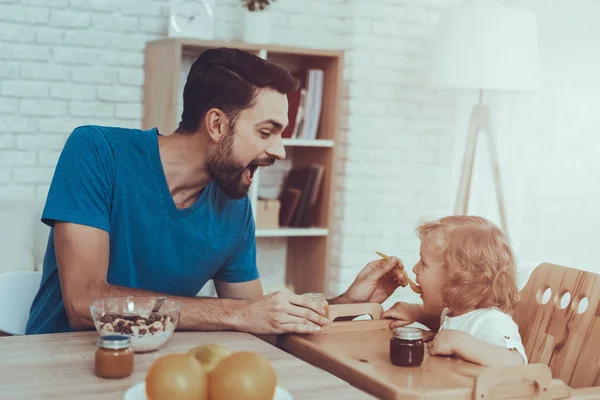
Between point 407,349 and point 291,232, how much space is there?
2.56 meters

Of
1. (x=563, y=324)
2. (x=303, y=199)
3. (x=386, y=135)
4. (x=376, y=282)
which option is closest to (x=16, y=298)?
(x=376, y=282)

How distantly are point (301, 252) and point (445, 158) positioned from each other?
3.03 feet

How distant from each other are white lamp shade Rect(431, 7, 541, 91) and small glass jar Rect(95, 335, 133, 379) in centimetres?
271

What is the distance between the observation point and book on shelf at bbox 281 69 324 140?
13.6ft

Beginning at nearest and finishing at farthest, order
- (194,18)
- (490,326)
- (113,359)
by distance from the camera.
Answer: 1. (113,359)
2. (490,326)
3. (194,18)

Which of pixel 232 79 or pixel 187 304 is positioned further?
pixel 232 79

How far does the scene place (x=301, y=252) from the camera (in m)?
4.43

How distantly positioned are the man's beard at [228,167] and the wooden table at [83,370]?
0.49m

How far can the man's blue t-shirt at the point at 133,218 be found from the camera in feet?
6.51

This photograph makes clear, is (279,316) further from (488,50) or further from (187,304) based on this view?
(488,50)

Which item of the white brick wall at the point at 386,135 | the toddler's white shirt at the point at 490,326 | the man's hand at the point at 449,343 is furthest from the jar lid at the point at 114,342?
the white brick wall at the point at 386,135

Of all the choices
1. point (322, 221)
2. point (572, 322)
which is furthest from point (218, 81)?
point (322, 221)

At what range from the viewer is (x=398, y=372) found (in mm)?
1563

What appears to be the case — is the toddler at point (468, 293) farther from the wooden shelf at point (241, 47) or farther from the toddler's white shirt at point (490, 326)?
the wooden shelf at point (241, 47)
